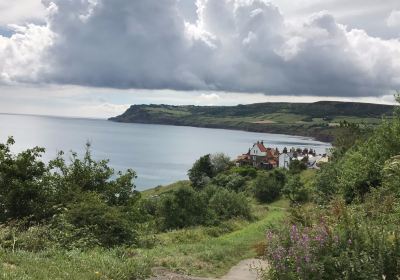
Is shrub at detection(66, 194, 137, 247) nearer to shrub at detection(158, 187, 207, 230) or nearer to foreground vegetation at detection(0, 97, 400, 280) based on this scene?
foreground vegetation at detection(0, 97, 400, 280)

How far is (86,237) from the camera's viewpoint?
1473 centimetres

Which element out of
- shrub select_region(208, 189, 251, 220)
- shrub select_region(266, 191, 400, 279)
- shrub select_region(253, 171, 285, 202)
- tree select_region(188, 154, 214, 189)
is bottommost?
tree select_region(188, 154, 214, 189)

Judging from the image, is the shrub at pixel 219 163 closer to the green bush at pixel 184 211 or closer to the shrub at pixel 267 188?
the shrub at pixel 267 188

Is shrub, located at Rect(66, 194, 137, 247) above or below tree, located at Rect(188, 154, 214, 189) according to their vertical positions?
above

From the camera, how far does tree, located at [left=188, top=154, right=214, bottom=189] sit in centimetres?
9875

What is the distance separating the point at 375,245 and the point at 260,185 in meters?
59.4

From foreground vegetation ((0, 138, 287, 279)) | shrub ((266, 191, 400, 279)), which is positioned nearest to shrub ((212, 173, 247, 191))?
foreground vegetation ((0, 138, 287, 279))

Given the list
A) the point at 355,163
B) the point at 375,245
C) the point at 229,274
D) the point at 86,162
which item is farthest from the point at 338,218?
the point at 355,163

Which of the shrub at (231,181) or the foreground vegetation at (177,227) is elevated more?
the foreground vegetation at (177,227)

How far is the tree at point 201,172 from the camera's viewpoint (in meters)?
98.8

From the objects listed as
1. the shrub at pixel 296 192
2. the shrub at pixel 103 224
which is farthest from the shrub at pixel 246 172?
the shrub at pixel 103 224

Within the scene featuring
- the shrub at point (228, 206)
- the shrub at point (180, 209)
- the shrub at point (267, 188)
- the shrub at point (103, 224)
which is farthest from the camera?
the shrub at point (267, 188)

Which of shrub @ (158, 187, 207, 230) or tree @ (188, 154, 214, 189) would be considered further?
tree @ (188, 154, 214, 189)

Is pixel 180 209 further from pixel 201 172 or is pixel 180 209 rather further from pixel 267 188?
pixel 201 172
